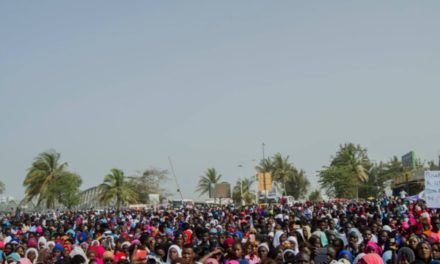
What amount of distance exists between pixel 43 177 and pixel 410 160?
113 ft

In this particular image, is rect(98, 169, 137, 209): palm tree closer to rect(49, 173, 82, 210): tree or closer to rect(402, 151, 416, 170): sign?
rect(49, 173, 82, 210): tree

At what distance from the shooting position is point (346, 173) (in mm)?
69750

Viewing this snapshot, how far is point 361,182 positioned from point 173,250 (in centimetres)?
6814

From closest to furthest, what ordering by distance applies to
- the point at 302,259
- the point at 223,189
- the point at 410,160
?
the point at 302,259
the point at 410,160
the point at 223,189

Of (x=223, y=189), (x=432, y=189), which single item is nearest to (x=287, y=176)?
Answer: (x=223, y=189)

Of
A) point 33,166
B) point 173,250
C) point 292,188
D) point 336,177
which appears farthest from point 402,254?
point 292,188

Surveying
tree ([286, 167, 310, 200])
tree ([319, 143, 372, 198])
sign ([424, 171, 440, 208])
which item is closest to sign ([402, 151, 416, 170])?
tree ([319, 143, 372, 198])

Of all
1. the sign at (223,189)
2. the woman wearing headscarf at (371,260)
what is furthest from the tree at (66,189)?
the woman wearing headscarf at (371,260)

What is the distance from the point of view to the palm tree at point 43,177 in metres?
58.4

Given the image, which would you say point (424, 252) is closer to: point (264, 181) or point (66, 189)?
point (264, 181)

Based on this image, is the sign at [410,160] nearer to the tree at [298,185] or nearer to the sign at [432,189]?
the tree at [298,185]

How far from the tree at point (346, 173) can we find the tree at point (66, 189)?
2791cm

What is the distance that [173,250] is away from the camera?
921 cm

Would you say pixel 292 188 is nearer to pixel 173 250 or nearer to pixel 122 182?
pixel 122 182
